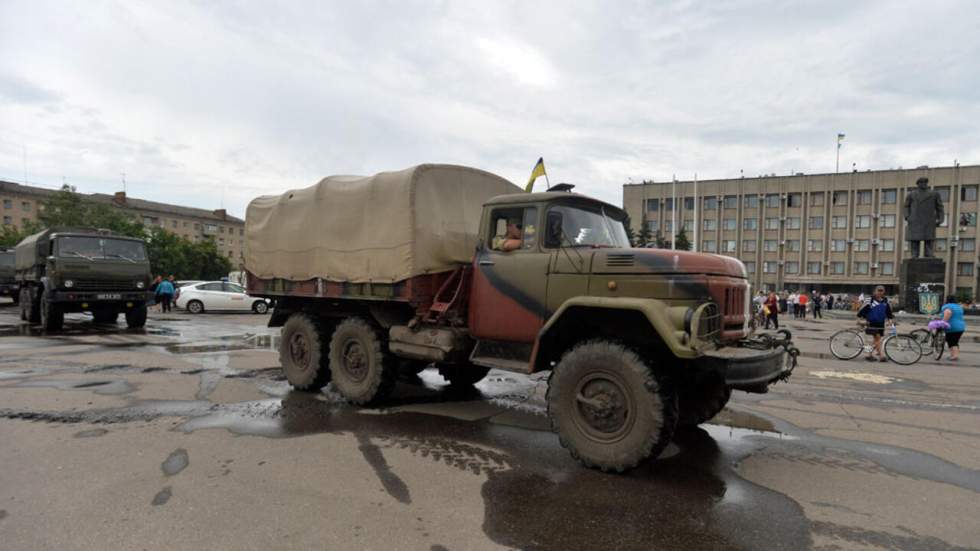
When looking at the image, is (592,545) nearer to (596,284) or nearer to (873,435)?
(596,284)

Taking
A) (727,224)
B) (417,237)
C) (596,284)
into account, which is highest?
(727,224)

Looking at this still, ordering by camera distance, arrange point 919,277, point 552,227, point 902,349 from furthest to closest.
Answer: point 919,277 → point 902,349 → point 552,227

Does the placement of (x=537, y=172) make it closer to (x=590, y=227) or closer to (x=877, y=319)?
(x=590, y=227)

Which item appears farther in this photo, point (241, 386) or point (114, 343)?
point (114, 343)

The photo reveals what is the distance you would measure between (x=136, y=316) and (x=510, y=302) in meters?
14.4

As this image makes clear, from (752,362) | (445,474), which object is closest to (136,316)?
(445,474)

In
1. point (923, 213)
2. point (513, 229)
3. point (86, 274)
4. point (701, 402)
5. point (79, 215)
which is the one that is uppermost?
point (79, 215)

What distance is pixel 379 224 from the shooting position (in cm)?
668

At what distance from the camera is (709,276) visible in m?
4.87

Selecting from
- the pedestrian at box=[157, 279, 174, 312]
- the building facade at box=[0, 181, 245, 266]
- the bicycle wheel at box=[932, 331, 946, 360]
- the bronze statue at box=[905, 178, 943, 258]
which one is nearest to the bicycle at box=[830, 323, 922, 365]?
the bicycle wheel at box=[932, 331, 946, 360]

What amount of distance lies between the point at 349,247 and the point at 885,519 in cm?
584

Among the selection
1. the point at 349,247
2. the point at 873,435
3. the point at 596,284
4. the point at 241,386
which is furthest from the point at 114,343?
the point at 873,435

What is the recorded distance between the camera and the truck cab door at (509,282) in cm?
548

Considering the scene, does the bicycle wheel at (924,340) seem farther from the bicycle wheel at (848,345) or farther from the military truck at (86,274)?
the military truck at (86,274)
